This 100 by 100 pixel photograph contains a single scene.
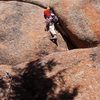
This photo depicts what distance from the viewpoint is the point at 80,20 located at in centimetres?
664

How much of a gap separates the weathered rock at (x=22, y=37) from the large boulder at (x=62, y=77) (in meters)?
0.71

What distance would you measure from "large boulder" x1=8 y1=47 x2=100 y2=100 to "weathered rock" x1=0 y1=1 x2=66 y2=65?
0.71 metres

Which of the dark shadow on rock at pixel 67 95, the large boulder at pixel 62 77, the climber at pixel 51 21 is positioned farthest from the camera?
the climber at pixel 51 21

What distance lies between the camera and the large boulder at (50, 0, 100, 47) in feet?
21.3

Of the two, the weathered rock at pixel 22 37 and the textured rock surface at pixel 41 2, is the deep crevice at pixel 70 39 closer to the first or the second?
the weathered rock at pixel 22 37

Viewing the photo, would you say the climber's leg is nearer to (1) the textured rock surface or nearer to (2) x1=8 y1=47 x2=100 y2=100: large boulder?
(2) x1=8 y1=47 x2=100 y2=100: large boulder

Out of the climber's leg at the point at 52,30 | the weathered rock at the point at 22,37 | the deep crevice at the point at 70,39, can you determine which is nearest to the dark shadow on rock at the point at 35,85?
the weathered rock at the point at 22,37

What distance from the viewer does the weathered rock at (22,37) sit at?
6.15 metres

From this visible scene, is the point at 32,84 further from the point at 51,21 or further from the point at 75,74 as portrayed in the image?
the point at 51,21

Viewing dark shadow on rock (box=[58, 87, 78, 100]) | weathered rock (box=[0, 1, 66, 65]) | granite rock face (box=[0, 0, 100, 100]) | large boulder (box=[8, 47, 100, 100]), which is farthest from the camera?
weathered rock (box=[0, 1, 66, 65])

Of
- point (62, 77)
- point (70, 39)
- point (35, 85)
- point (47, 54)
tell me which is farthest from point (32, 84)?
point (70, 39)

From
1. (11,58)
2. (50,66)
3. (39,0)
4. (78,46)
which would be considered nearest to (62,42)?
(78,46)

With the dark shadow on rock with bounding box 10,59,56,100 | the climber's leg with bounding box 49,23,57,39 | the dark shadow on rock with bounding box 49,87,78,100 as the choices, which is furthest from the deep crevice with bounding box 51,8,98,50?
the dark shadow on rock with bounding box 49,87,78,100

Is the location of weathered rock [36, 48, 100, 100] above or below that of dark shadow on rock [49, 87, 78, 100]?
above
